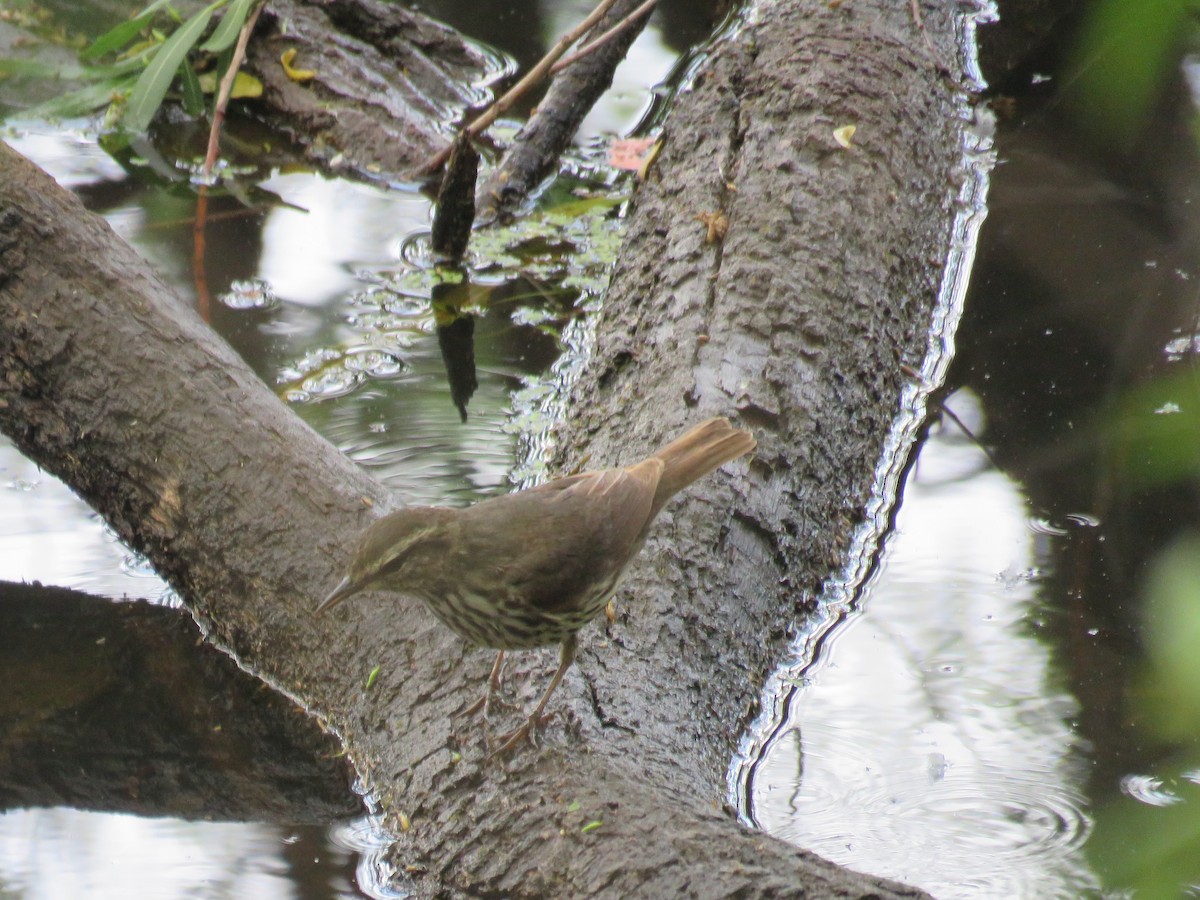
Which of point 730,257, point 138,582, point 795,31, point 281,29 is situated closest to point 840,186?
point 730,257

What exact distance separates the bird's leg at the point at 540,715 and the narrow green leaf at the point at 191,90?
5.19 metres

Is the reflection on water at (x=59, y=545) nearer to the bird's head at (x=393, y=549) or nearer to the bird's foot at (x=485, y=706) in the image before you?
the bird's head at (x=393, y=549)

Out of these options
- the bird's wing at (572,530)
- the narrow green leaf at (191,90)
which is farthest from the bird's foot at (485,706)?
the narrow green leaf at (191,90)

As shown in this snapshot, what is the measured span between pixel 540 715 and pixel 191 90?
5378mm

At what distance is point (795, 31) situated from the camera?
5.38m

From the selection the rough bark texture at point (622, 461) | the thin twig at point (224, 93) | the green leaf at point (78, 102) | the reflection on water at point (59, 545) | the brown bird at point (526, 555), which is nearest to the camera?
the rough bark texture at point (622, 461)

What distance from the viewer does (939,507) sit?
4.63 metres

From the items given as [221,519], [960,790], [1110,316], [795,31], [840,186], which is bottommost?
[960,790]

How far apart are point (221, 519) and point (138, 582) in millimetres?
985

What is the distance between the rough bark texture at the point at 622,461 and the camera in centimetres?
267

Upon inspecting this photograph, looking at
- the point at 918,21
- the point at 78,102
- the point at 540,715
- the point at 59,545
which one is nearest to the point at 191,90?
the point at 78,102

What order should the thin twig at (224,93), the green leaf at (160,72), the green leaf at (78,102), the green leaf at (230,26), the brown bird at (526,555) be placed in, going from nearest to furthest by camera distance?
1. the brown bird at (526,555)
2. the green leaf at (230,26)
3. the thin twig at (224,93)
4. the green leaf at (160,72)
5. the green leaf at (78,102)

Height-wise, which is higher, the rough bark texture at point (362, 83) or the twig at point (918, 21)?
the twig at point (918, 21)

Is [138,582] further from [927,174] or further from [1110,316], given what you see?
[1110,316]
